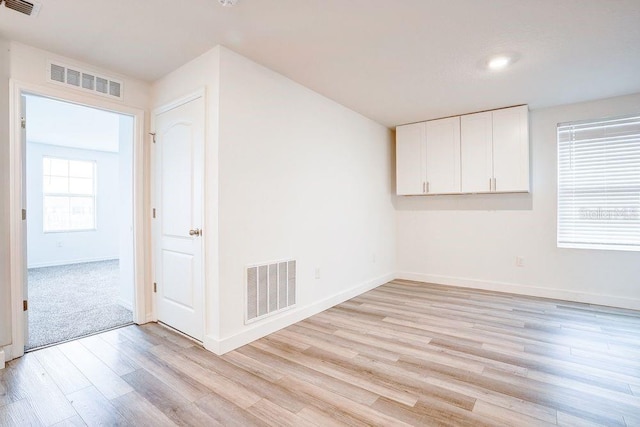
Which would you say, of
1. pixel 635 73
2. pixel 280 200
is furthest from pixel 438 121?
pixel 280 200

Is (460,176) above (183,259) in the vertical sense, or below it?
above

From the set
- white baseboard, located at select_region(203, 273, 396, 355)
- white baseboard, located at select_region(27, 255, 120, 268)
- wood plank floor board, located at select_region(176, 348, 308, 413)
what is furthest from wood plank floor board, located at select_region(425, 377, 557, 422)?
white baseboard, located at select_region(27, 255, 120, 268)

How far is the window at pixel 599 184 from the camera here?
3697 mm

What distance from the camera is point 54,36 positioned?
2.40 meters

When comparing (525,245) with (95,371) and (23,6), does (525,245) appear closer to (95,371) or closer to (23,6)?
(95,371)

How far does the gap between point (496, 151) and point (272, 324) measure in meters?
3.63

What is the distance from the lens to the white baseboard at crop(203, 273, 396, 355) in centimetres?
256

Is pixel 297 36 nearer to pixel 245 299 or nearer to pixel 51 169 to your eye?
pixel 245 299

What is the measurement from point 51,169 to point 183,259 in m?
6.07

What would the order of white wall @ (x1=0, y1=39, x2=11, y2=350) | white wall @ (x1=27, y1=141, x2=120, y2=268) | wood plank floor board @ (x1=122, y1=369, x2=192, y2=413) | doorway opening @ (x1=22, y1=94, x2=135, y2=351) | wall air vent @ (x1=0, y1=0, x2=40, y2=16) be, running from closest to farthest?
wood plank floor board @ (x1=122, y1=369, x2=192, y2=413), wall air vent @ (x1=0, y1=0, x2=40, y2=16), white wall @ (x1=0, y1=39, x2=11, y2=350), doorway opening @ (x1=22, y1=94, x2=135, y2=351), white wall @ (x1=27, y1=141, x2=120, y2=268)

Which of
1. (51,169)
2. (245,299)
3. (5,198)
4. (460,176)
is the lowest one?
(245,299)

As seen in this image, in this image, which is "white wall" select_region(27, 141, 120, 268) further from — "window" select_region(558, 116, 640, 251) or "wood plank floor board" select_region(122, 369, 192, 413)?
"window" select_region(558, 116, 640, 251)

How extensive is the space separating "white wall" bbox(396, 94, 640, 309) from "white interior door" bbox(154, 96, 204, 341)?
3.58 metres

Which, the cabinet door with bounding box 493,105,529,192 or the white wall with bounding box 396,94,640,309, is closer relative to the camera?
the white wall with bounding box 396,94,640,309
